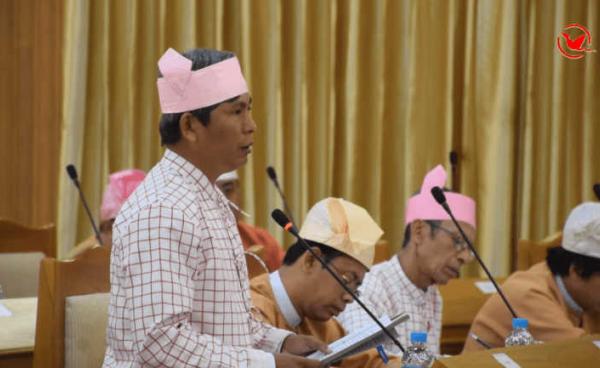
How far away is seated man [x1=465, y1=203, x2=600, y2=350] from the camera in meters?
3.26

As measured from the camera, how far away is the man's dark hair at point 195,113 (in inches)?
76.4

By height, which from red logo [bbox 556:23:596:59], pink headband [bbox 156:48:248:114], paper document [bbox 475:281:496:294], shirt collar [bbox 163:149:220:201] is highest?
red logo [bbox 556:23:596:59]

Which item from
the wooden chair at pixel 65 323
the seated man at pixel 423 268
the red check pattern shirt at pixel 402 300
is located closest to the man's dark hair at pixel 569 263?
the seated man at pixel 423 268

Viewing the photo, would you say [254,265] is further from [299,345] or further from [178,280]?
[178,280]

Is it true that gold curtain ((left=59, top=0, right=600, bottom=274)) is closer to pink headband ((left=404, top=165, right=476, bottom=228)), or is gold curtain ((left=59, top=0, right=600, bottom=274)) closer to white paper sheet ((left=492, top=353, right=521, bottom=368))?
pink headband ((left=404, top=165, right=476, bottom=228))

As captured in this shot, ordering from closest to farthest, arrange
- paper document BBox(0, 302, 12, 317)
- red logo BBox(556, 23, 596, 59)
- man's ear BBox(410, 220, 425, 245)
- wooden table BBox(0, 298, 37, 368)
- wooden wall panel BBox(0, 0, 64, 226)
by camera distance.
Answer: wooden table BBox(0, 298, 37, 368) < paper document BBox(0, 302, 12, 317) < man's ear BBox(410, 220, 425, 245) < wooden wall panel BBox(0, 0, 64, 226) < red logo BBox(556, 23, 596, 59)

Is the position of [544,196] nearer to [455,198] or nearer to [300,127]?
[300,127]

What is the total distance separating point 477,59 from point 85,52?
2203mm

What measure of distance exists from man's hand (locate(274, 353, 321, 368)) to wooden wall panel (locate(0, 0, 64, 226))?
3209 mm

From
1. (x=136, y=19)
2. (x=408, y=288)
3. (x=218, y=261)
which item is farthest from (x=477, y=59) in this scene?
(x=218, y=261)

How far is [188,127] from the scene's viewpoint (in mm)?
1950

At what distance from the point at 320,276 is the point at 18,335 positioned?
840 mm

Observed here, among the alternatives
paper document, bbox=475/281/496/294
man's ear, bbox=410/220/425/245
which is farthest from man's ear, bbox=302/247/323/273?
paper document, bbox=475/281/496/294

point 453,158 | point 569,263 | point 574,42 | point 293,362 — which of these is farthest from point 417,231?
point 574,42
